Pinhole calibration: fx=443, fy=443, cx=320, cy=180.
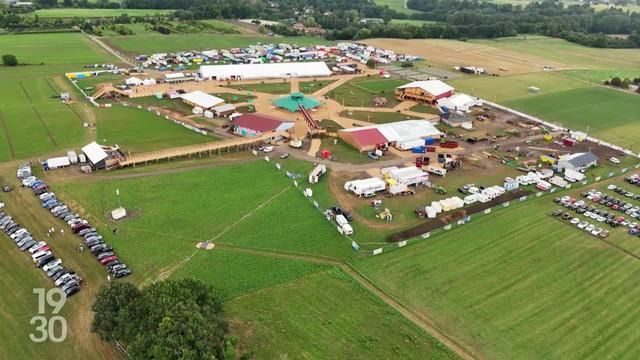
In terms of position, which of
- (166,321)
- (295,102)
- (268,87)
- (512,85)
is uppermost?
(512,85)

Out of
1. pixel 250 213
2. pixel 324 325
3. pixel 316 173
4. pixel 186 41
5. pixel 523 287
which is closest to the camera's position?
pixel 324 325

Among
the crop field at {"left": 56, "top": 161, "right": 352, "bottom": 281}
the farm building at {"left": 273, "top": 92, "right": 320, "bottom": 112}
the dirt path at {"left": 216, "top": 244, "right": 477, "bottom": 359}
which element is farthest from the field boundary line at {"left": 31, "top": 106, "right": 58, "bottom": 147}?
the dirt path at {"left": 216, "top": 244, "right": 477, "bottom": 359}

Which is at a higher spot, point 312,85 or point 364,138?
point 312,85

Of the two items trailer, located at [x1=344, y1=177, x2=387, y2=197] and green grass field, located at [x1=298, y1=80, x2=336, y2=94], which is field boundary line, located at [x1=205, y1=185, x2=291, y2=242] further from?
green grass field, located at [x1=298, y1=80, x2=336, y2=94]

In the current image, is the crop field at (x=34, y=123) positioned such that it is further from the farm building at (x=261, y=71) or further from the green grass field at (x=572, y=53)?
the green grass field at (x=572, y=53)

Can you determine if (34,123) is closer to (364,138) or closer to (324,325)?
(364,138)

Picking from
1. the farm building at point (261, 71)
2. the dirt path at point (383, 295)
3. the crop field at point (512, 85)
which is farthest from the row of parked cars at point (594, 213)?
the farm building at point (261, 71)

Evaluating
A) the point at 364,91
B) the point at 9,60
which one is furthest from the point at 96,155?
the point at 9,60
